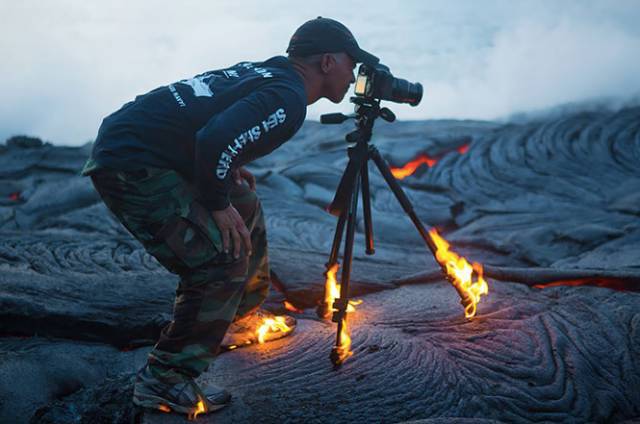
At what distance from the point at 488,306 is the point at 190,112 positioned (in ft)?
7.87

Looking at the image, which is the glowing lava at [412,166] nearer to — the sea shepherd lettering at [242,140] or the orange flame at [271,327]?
the orange flame at [271,327]

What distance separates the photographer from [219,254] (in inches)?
99.0

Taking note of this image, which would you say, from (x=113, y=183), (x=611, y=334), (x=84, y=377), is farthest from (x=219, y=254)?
(x=611, y=334)

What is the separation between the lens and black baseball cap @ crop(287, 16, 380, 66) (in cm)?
285

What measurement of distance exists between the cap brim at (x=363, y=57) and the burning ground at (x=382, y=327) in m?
1.65

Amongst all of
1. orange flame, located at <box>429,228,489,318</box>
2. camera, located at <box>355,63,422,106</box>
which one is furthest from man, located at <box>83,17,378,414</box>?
orange flame, located at <box>429,228,489,318</box>

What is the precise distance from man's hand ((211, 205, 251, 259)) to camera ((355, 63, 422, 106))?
115cm

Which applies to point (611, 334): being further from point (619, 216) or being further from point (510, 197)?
point (510, 197)

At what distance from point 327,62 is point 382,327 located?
1744 mm

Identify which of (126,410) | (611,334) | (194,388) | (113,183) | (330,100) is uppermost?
(330,100)

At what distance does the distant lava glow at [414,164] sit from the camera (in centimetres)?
1021

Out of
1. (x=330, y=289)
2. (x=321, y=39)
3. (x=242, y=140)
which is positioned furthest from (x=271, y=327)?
(x=321, y=39)

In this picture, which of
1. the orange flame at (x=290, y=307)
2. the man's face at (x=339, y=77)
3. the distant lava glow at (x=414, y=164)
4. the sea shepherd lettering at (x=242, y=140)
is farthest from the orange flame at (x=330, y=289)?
the distant lava glow at (x=414, y=164)

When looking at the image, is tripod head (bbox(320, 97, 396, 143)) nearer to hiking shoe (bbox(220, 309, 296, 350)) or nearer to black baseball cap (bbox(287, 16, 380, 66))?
black baseball cap (bbox(287, 16, 380, 66))
